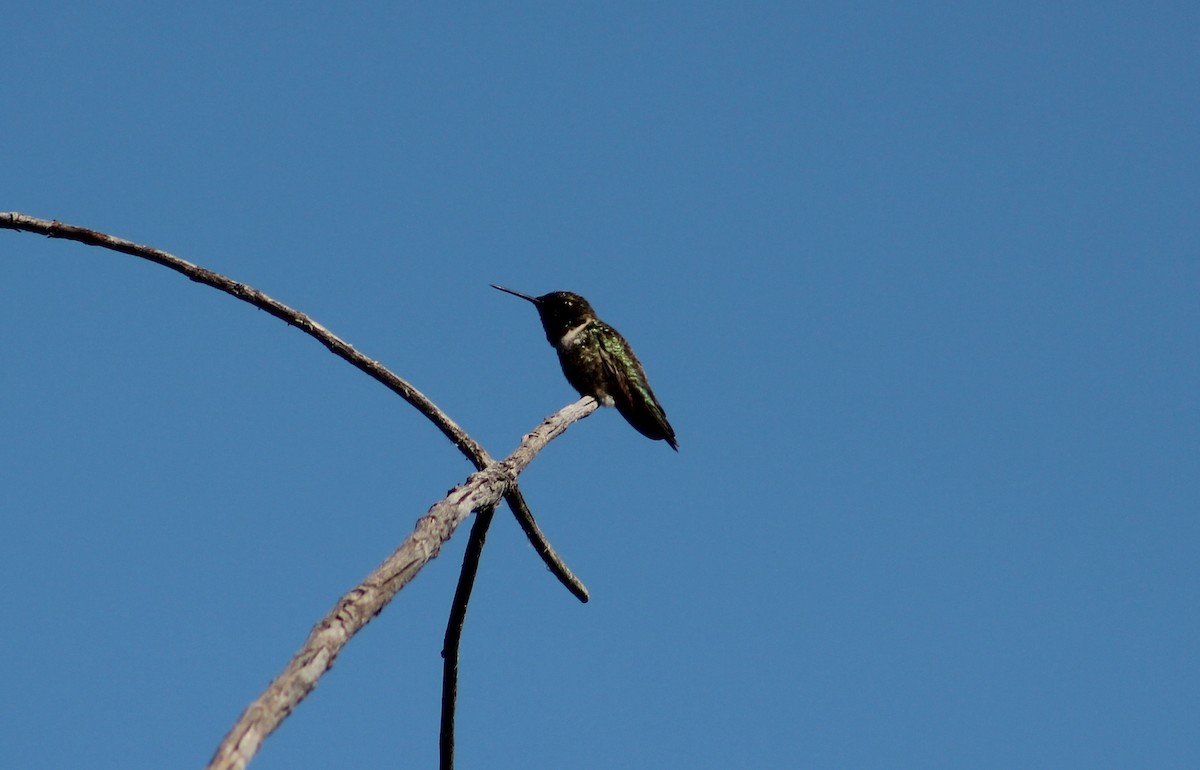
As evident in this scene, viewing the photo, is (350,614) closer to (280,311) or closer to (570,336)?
(280,311)

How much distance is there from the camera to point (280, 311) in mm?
3326

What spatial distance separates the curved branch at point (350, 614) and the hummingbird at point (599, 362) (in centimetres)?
423

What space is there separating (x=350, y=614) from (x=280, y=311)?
1.55 meters

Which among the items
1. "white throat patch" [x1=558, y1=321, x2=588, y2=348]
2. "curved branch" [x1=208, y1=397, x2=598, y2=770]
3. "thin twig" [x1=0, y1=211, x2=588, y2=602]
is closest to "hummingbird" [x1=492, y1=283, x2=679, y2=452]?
"white throat patch" [x1=558, y1=321, x2=588, y2=348]

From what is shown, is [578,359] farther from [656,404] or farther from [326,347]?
[326,347]

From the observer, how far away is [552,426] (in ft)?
14.3

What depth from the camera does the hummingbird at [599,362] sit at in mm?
7465

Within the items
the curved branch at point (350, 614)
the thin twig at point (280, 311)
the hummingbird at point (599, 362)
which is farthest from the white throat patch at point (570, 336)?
the curved branch at point (350, 614)

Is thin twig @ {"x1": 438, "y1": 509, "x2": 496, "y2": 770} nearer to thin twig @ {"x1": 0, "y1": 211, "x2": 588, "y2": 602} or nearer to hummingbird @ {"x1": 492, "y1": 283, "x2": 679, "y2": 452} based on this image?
thin twig @ {"x1": 0, "y1": 211, "x2": 588, "y2": 602}

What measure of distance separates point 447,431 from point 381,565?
133cm

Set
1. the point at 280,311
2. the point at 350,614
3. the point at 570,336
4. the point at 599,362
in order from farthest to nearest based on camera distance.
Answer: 1. the point at 570,336
2. the point at 599,362
3. the point at 280,311
4. the point at 350,614

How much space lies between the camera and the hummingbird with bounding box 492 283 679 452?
24.5 feet

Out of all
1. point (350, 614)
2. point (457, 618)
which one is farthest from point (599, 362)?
point (350, 614)

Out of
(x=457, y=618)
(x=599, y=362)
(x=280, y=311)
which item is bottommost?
(x=457, y=618)
